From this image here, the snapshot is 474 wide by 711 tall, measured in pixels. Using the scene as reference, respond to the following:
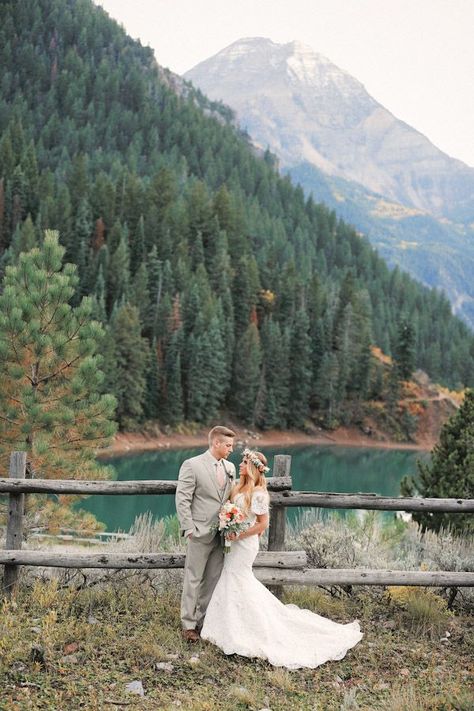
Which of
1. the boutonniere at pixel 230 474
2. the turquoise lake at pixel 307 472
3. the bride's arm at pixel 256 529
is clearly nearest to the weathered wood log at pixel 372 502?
the boutonniere at pixel 230 474

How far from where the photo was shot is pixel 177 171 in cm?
12606

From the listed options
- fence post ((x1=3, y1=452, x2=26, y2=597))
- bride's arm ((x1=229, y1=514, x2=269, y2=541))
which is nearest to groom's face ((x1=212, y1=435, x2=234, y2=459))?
bride's arm ((x1=229, y1=514, x2=269, y2=541))

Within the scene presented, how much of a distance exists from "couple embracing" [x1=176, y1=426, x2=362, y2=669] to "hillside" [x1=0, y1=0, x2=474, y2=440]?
4608 centimetres

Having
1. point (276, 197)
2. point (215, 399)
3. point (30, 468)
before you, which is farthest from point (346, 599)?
point (276, 197)

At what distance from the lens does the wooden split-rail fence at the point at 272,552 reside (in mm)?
7312

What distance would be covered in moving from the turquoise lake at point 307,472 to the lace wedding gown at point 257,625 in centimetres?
1941

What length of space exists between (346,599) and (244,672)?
2226mm

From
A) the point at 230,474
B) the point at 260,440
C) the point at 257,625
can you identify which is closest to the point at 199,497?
the point at 230,474

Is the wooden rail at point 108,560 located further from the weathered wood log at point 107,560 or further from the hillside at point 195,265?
the hillside at point 195,265

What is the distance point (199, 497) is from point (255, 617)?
3.89 ft

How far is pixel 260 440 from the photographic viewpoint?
70938 mm

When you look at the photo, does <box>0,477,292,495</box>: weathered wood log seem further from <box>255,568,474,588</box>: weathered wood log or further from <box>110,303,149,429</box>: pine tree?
<box>110,303,149,429</box>: pine tree

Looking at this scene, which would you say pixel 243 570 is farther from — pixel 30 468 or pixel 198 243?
pixel 198 243

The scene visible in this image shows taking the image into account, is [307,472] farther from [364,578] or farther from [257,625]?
[257,625]
